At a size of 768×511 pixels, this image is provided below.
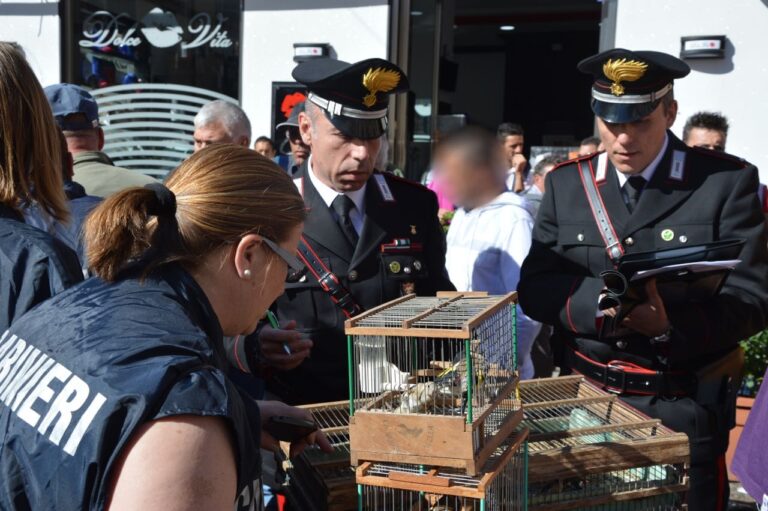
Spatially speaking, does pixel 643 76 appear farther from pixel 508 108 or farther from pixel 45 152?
pixel 508 108

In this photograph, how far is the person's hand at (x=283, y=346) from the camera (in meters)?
2.22

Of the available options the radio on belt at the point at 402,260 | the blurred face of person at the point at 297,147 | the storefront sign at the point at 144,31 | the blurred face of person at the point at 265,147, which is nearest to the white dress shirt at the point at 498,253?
the radio on belt at the point at 402,260

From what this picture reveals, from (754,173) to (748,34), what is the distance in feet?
13.9

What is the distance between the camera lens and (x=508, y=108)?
14.9 meters

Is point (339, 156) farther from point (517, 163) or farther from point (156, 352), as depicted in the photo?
point (517, 163)

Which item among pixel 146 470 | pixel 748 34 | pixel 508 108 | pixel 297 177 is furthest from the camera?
pixel 508 108

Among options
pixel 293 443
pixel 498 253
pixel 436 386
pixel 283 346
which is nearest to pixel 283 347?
pixel 283 346

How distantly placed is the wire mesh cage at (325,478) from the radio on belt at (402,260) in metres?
0.80

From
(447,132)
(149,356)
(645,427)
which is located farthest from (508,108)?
(149,356)

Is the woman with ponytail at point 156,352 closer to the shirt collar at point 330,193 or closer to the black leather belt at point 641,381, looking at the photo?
the shirt collar at point 330,193

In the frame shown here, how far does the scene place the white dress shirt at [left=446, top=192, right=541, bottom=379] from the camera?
368 cm

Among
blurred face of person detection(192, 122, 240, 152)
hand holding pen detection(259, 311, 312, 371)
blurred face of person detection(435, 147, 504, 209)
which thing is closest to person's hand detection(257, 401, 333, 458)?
hand holding pen detection(259, 311, 312, 371)

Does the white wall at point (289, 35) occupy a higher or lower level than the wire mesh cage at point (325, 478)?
higher

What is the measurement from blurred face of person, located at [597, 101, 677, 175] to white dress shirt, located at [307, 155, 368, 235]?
0.90 meters
